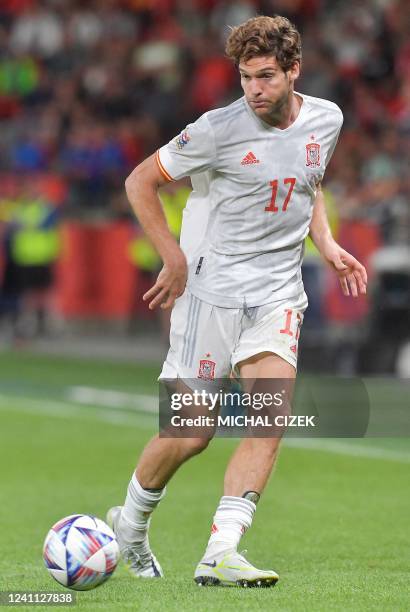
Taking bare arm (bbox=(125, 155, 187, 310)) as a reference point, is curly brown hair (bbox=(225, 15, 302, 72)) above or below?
above

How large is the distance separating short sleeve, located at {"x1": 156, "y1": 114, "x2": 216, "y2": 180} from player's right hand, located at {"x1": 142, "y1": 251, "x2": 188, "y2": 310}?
1.12 ft

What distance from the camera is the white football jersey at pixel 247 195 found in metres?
6.11

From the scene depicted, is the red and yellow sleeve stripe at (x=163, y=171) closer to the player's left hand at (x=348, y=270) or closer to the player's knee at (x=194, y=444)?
the player's left hand at (x=348, y=270)

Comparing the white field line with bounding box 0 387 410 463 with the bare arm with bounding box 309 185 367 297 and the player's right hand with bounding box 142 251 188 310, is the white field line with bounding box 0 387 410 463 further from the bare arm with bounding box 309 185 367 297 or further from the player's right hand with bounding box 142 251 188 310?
the player's right hand with bounding box 142 251 188 310

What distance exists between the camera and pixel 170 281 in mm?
6094

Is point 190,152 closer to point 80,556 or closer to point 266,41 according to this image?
point 266,41

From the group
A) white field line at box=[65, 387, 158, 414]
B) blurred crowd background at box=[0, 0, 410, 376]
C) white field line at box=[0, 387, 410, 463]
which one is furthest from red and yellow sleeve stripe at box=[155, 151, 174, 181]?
blurred crowd background at box=[0, 0, 410, 376]

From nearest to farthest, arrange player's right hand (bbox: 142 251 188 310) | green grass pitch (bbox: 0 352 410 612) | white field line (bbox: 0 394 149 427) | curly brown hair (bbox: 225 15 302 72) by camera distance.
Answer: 1. green grass pitch (bbox: 0 352 410 612)
2. curly brown hair (bbox: 225 15 302 72)
3. player's right hand (bbox: 142 251 188 310)
4. white field line (bbox: 0 394 149 427)

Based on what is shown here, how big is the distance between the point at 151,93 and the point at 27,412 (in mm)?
11025

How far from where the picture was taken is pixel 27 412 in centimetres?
1377

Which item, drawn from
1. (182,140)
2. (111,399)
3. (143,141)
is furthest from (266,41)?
(143,141)

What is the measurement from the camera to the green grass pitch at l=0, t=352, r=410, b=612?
5.77 meters

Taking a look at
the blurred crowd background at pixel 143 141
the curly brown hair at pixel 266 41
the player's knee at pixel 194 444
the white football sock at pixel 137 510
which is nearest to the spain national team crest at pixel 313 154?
the curly brown hair at pixel 266 41

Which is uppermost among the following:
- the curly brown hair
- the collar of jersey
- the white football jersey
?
the curly brown hair
